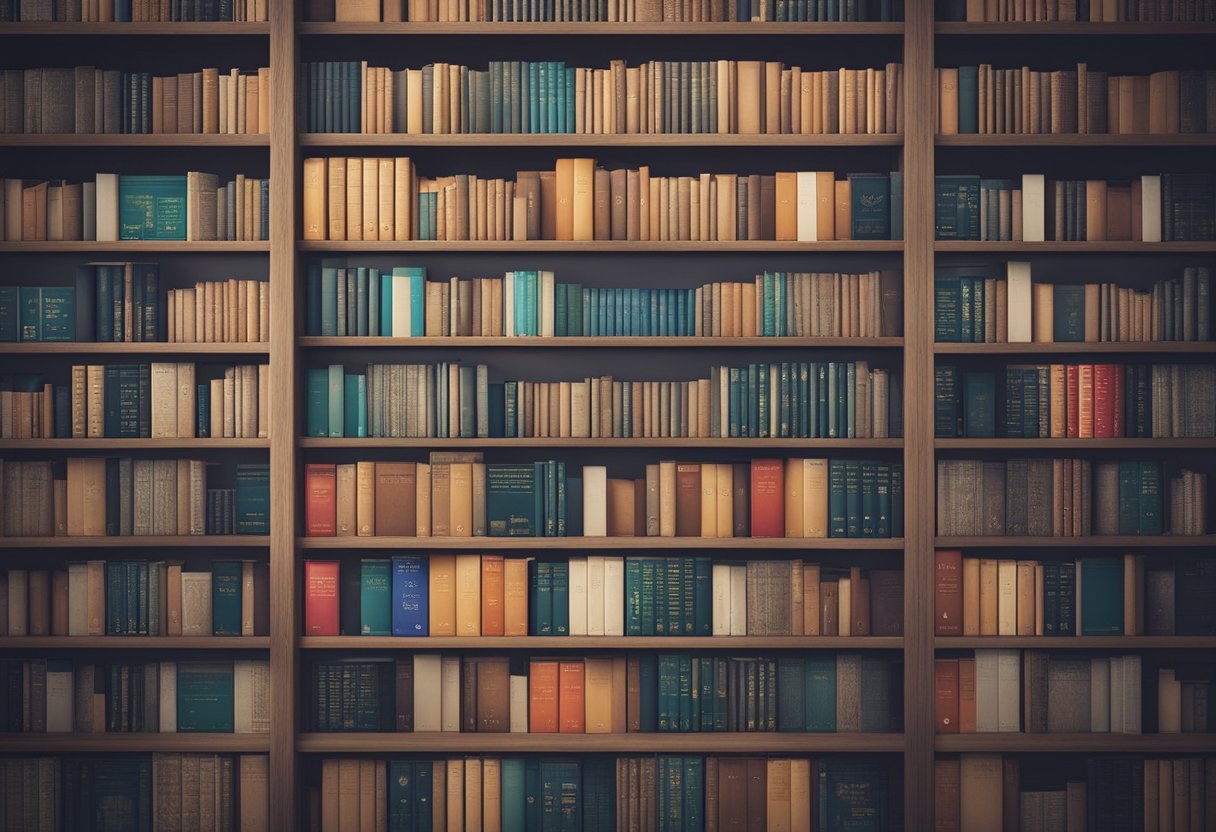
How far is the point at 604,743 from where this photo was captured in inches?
144

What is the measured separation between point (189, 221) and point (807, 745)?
259 cm

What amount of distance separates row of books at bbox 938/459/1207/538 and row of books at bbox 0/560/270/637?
7.39 feet

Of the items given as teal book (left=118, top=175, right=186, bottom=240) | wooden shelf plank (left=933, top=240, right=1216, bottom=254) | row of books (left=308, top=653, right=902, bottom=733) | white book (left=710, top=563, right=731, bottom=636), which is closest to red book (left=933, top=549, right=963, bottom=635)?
row of books (left=308, top=653, right=902, bottom=733)

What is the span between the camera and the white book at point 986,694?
3697 mm

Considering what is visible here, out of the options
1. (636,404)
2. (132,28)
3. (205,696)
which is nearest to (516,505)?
(636,404)

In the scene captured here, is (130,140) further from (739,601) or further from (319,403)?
(739,601)

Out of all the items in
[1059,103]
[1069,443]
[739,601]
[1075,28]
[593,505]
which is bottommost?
[739,601]

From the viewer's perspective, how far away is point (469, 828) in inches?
145

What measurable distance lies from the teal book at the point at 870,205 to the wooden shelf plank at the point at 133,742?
8.26ft

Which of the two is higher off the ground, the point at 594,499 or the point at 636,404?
the point at 636,404

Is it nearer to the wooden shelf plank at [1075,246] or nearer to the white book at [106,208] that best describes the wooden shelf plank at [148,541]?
the white book at [106,208]

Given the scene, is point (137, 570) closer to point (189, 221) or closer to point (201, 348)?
point (201, 348)

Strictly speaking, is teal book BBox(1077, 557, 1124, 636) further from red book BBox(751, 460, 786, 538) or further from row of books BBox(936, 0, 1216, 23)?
row of books BBox(936, 0, 1216, 23)

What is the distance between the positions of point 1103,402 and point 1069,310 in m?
0.31
